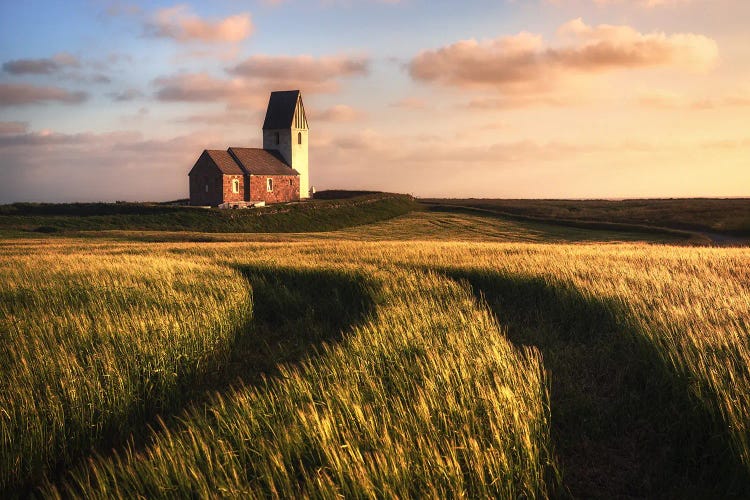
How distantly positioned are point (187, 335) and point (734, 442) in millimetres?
8441

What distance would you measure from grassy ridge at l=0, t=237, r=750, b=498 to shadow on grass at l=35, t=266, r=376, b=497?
10cm

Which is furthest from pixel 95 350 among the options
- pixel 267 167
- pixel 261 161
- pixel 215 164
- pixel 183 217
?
pixel 261 161

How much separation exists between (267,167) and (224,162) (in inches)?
235

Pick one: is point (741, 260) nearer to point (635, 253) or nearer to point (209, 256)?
point (635, 253)

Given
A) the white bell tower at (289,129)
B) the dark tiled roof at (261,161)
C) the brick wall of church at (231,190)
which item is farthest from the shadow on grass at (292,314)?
the white bell tower at (289,129)

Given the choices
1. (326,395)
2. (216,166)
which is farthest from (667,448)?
(216,166)

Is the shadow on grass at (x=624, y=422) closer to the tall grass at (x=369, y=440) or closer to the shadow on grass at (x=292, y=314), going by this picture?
the tall grass at (x=369, y=440)

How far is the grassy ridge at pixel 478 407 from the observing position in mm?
5227

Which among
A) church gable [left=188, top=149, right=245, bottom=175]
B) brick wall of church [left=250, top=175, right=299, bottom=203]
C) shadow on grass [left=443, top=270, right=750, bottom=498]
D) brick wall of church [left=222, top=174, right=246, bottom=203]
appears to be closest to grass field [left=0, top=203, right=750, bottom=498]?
shadow on grass [left=443, top=270, right=750, bottom=498]

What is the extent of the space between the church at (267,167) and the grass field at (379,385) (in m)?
50.6

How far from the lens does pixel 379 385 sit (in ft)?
23.5

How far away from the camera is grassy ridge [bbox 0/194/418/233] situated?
47.2 metres

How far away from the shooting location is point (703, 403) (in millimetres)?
6906

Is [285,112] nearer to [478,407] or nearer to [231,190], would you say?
[231,190]
